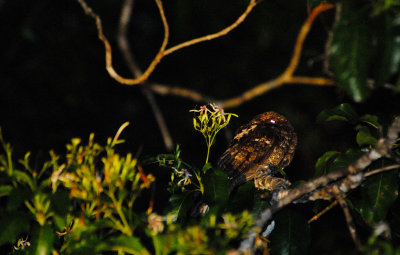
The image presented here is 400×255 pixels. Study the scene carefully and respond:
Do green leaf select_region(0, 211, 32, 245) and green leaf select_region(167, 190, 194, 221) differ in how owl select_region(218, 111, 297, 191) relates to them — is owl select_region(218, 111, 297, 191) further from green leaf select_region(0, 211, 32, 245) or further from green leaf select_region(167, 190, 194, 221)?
green leaf select_region(0, 211, 32, 245)

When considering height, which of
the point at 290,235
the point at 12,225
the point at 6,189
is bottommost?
the point at 290,235

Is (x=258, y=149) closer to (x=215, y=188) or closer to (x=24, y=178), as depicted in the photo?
(x=215, y=188)

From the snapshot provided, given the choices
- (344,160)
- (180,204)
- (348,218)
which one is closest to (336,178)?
(348,218)

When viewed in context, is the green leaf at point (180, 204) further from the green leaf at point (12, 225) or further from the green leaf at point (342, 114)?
the green leaf at point (342, 114)

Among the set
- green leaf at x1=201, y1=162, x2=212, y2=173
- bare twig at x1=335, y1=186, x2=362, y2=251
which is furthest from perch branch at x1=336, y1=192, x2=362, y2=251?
green leaf at x1=201, y1=162, x2=212, y2=173

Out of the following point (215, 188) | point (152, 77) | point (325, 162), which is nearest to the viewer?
point (215, 188)

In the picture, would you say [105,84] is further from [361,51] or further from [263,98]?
[361,51]
